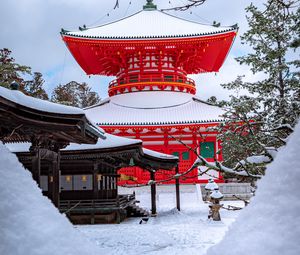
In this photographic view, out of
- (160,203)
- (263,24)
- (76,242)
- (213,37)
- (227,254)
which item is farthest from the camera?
(213,37)

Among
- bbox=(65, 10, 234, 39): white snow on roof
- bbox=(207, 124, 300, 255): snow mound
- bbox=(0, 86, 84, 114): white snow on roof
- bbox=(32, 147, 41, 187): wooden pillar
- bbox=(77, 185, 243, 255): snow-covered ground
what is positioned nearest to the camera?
bbox=(207, 124, 300, 255): snow mound

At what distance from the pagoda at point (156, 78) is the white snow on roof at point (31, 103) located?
17.1 meters

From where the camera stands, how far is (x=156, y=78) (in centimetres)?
2839

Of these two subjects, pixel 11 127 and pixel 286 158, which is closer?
pixel 286 158

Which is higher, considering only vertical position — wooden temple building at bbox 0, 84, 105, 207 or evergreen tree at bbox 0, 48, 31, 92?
evergreen tree at bbox 0, 48, 31, 92

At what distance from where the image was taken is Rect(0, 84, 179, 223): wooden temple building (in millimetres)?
7773

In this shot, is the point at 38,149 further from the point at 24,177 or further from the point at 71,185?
the point at 71,185

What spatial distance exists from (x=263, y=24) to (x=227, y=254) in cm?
925

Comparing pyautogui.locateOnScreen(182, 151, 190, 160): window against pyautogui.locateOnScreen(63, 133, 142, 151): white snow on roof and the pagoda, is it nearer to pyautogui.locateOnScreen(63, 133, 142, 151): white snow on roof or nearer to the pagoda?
the pagoda

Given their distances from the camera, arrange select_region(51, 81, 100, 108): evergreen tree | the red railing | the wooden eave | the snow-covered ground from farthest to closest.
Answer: select_region(51, 81, 100, 108): evergreen tree, the red railing, the snow-covered ground, the wooden eave

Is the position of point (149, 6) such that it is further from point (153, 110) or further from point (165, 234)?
point (165, 234)

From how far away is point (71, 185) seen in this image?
1656 cm

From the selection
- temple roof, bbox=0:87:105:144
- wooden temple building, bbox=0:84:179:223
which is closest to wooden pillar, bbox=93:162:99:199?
wooden temple building, bbox=0:84:179:223

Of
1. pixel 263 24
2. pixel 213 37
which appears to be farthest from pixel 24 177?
pixel 213 37
